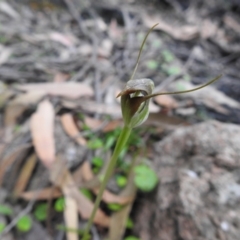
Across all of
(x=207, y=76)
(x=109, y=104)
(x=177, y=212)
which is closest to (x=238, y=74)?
(x=207, y=76)

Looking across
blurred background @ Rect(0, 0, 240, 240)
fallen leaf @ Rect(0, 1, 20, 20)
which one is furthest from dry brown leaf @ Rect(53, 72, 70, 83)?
fallen leaf @ Rect(0, 1, 20, 20)

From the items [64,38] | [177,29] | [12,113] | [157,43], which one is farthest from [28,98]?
[177,29]

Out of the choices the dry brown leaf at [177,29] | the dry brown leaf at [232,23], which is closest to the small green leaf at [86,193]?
the dry brown leaf at [177,29]

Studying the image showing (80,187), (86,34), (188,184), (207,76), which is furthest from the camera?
(86,34)

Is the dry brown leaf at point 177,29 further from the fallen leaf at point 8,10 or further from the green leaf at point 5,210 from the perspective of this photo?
the green leaf at point 5,210

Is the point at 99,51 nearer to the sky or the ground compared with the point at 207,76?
nearer to the sky

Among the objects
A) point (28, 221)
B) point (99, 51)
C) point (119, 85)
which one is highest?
point (99, 51)

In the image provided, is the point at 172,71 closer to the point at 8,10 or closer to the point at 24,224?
the point at 24,224

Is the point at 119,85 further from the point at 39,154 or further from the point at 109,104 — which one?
the point at 39,154
